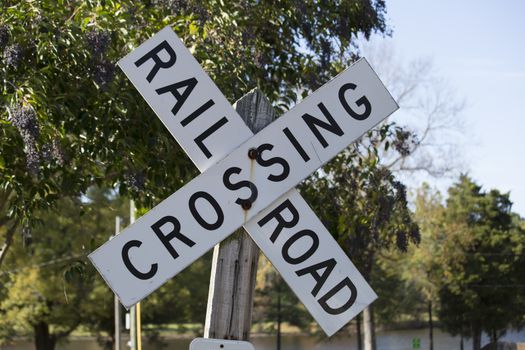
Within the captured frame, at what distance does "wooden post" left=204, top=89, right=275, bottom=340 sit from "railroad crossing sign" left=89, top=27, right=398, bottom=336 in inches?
5.2

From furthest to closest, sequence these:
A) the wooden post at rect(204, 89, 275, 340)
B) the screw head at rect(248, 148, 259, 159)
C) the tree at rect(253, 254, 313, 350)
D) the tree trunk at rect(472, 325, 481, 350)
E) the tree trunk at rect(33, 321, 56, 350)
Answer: the tree at rect(253, 254, 313, 350)
the tree trunk at rect(472, 325, 481, 350)
the tree trunk at rect(33, 321, 56, 350)
the wooden post at rect(204, 89, 275, 340)
the screw head at rect(248, 148, 259, 159)

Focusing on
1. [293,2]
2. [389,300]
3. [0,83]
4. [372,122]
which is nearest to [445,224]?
[389,300]

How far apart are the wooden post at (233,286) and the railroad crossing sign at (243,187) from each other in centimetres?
13

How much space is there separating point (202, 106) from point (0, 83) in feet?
17.0

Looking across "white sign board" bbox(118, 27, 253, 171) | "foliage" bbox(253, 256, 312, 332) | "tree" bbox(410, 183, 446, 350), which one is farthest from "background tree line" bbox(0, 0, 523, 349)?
"foliage" bbox(253, 256, 312, 332)

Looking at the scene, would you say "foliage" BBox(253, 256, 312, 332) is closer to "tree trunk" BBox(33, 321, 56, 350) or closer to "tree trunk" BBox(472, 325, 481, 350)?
"tree trunk" BBox(472, 325, 481, 350)

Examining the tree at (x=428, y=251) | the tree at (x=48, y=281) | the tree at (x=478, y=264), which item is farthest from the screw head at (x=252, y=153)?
the tree at (x=478, y=264)

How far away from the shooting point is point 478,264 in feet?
163

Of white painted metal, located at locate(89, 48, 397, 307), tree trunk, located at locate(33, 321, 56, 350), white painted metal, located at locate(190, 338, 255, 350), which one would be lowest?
white painted metal, located at locate(190, 338, 255, 350)

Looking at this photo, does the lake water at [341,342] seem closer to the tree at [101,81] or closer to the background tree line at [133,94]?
→ the background tree line at [133,94]

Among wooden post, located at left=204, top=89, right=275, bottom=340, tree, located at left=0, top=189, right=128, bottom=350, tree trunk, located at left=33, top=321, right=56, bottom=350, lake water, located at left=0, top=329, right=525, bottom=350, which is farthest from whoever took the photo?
lake water, located at left=0, top=329, right=525, bottom=350

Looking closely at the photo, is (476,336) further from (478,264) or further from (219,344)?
(219,344)

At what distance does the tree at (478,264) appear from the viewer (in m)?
48.8

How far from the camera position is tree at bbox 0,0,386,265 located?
8.00m
